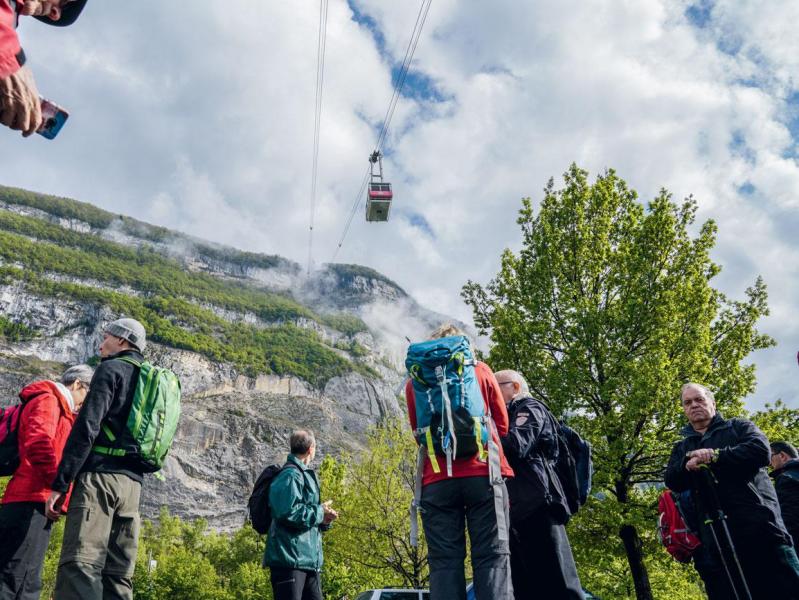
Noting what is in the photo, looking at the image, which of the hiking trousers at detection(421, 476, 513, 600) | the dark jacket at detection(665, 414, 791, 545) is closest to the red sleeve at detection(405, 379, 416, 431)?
the hiking trousers at detection(421, 476, 513, 600)

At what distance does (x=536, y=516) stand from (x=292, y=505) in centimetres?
206

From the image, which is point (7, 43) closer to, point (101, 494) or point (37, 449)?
point (101, 494)

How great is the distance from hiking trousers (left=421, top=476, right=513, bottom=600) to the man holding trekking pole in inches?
67.4

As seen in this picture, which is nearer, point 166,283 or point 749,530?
point 749,530

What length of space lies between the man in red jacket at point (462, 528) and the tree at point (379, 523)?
1445cm

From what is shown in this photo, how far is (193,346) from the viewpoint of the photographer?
132m

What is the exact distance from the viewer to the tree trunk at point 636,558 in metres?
10.8

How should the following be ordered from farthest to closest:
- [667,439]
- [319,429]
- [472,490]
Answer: [319,429]
[667,439]
[472,490]

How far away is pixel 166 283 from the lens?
164 meters

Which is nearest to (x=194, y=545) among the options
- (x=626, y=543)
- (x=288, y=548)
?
(x=626, y=543)

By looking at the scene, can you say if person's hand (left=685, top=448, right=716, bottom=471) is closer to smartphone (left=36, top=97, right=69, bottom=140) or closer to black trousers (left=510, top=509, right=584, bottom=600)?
black trousers (left=510, top=509, right=584, bottom=600)

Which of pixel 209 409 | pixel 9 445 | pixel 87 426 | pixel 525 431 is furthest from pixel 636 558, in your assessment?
pixel 209 409

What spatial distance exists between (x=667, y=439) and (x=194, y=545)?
190 feet

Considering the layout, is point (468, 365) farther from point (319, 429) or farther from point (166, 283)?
point (166, 283)
